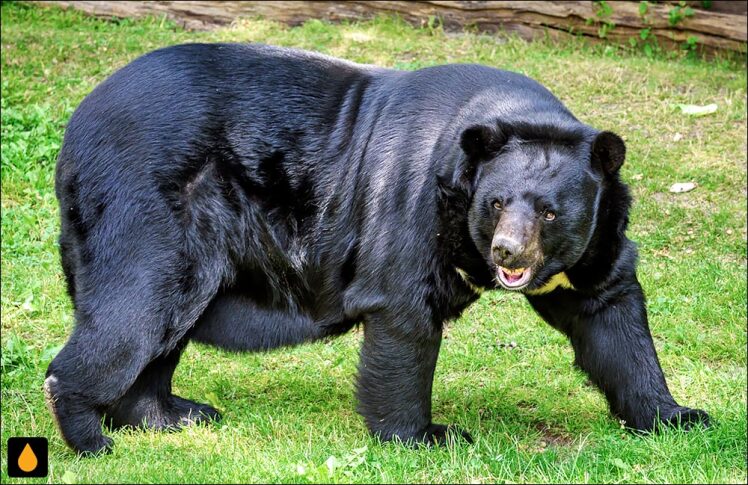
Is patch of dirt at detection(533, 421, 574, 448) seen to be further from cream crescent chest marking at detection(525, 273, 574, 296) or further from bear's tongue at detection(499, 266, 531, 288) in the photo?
bear's tongue at detection(499, 266, 531, 288)

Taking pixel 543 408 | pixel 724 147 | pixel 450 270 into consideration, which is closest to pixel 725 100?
pixel 724 147

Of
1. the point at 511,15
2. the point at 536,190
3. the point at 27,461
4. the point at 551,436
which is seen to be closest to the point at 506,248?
the point at 536,190

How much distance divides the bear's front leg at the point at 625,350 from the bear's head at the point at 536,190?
1.28ft

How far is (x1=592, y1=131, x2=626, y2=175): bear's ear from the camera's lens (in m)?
5.08

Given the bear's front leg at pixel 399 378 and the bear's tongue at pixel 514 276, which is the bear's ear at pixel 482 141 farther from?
the bear's front leg at pixel 399 378

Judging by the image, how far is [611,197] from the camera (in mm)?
5355

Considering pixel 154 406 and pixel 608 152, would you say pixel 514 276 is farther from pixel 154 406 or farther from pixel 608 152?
pixel 154 406

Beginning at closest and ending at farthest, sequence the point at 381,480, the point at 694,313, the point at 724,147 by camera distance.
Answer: the point at 381,480, the point at 694,313, the point at 724,147

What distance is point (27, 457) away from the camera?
4902 millimetres

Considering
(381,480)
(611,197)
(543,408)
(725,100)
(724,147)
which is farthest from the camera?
(725,100)

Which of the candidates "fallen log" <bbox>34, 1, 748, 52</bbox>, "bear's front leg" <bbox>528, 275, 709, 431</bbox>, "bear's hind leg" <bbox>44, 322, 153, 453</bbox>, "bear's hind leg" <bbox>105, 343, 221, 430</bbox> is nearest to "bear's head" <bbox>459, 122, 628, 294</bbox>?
"bear's front leg" <bbox>528, 275, 709, 431</bbox>

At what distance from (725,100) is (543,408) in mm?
5667

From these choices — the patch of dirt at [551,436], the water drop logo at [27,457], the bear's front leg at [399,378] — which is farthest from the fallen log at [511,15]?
the water drop logo at [27,457]

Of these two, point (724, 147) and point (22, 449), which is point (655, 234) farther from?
point (22, 449)
